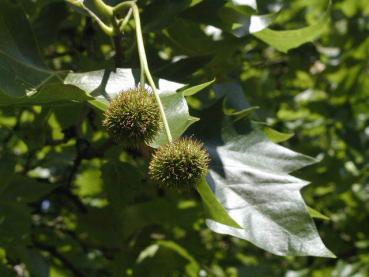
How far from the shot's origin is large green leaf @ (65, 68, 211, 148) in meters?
1.58

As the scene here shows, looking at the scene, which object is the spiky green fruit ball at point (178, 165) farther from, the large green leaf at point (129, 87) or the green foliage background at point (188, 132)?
the green foliage background at point (188, 132)

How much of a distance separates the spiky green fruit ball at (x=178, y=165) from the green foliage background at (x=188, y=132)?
0.24m

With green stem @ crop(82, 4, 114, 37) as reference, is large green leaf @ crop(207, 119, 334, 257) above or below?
below

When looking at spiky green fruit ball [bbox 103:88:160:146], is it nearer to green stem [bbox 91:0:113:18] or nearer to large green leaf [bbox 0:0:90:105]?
large green leaf [bbox 0:0:90:105]

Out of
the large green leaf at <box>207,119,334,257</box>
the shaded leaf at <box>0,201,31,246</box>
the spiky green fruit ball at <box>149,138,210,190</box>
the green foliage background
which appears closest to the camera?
the spiky green fruit ball at <box>149,138,210,190</box>

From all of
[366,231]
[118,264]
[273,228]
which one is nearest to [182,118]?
[273,228]

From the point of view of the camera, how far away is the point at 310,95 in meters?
3.45

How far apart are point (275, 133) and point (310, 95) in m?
1.44

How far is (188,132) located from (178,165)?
372 millimetres

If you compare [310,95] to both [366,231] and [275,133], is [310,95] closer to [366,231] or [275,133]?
[366,231]

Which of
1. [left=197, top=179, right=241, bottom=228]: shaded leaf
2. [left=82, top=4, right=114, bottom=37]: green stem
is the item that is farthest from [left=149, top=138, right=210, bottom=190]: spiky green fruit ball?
[left=82, top=4, right=114, bottom=37]: green stem

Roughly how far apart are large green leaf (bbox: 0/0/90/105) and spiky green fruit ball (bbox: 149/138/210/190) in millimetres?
235

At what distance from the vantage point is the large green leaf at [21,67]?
1.55 m

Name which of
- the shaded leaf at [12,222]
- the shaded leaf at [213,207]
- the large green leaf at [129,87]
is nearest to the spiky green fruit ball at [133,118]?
the large green leaf at [129,87]
